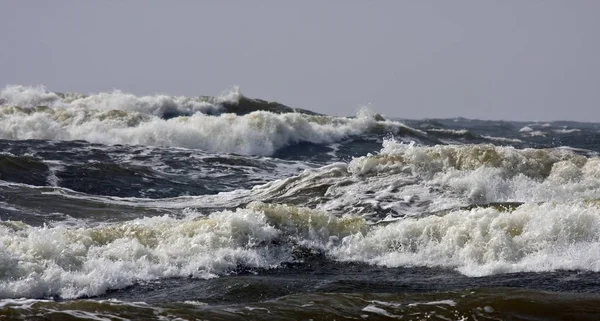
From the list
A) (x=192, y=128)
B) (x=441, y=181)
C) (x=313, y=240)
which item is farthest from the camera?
(x=192, y=128)

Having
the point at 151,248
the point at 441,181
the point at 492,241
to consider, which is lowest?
the point at 151,248

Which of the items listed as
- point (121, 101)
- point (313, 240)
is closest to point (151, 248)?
point (313, 240)

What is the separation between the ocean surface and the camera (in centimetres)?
922

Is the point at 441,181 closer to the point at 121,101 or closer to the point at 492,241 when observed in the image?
the point at 492,241

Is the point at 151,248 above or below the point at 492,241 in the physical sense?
below

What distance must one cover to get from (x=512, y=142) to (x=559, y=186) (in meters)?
26.3

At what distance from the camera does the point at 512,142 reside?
140 ft

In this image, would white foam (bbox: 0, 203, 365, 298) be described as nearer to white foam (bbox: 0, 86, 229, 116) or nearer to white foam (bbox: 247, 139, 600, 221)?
white foam (bbox: 247, 139, 600, 221)

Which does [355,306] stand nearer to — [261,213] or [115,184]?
[261,213]

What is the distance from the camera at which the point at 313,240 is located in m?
12.9

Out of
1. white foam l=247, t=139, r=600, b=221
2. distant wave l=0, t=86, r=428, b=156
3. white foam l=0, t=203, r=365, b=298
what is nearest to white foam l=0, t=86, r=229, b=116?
distant wave l=0, t=86, r=428, b=156

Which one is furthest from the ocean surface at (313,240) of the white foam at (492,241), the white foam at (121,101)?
the white foam at (121,101)

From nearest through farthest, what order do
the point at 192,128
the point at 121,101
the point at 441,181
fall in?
the point at 441,181, the point at 192,128, the point at 121,101

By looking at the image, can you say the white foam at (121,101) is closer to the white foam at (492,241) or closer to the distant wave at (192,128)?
the distant wave at (192,128)
